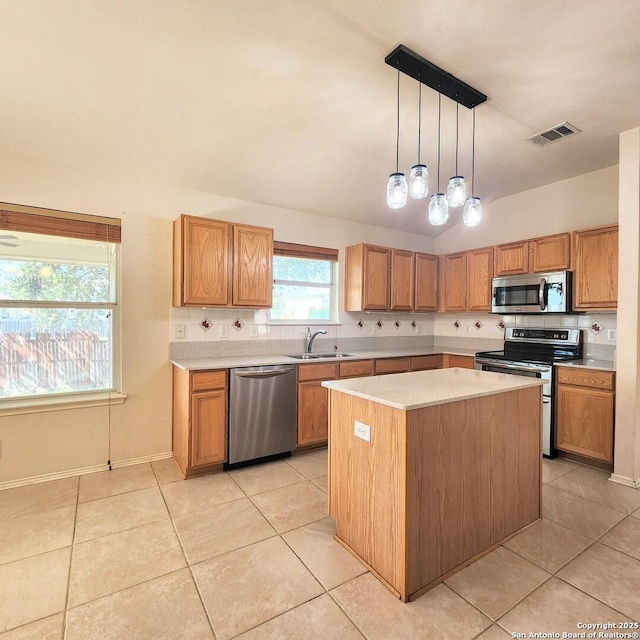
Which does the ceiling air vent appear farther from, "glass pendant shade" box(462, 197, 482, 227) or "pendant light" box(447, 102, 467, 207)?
"pendant light" box(447, 102, 467, 207)

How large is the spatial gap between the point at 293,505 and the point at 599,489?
2258 millimetres

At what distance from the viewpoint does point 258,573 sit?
5.97ft

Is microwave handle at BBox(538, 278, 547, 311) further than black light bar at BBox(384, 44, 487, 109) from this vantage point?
Yes

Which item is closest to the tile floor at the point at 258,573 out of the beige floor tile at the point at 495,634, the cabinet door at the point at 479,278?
the beige floor tile at the point at 495,634

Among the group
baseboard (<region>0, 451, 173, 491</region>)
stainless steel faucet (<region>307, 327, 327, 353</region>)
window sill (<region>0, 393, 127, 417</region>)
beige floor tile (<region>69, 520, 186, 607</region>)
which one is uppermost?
stainless steel faucet (<region>307, 327, 327, 353</region>)

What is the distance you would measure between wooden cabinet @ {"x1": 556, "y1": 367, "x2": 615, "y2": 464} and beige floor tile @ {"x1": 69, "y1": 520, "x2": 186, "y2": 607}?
318cm

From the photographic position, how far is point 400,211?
4.29 m

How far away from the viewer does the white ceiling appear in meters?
1.81

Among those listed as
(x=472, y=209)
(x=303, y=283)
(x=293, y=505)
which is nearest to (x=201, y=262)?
(x=303, y=283)

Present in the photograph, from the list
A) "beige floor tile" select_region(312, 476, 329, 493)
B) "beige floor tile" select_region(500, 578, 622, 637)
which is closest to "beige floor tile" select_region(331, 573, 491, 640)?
"beige floor tile" select_region(500, 578, 622, 637)

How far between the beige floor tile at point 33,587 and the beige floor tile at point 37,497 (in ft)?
1.95

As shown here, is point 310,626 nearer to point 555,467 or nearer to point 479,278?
point 555,467

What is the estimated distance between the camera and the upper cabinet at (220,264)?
120 inches

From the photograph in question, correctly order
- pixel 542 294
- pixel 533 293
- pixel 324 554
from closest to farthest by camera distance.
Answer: pixel 324 554 → pixel 542 294 → pixel 533 293
